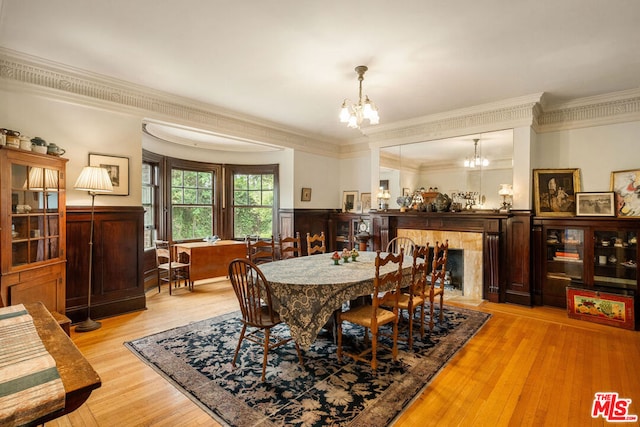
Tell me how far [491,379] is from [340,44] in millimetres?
3092

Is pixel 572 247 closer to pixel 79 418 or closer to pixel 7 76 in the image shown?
pixel 79 418

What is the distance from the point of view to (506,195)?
461 centimetres

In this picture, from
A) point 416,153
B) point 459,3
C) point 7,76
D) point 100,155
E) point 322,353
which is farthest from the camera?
point 416,153

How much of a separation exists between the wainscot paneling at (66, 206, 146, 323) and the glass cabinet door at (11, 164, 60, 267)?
36 cm

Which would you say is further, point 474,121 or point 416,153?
point 416,153

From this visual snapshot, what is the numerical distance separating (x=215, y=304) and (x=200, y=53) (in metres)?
3.12

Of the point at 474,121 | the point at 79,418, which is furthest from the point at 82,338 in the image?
the point at 474,121

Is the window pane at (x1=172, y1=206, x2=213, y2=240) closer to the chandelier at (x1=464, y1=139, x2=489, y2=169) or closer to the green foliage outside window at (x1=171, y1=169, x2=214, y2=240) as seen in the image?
the green foliage outside window at (x1=171, y1=169, x2=214, y2=240)

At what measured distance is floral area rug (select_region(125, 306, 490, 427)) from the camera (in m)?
2.11

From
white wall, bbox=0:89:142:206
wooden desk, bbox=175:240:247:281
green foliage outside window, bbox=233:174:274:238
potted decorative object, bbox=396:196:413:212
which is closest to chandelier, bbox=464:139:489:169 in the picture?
potted decorative object, bbox=396:196:413:212

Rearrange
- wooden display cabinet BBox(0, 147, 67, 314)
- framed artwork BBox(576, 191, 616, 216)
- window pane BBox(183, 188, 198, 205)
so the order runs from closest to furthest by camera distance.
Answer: wooden display cabinet BBox(0, 147, 67, 314) < framed artwork BBox(576, 191, 616, 216) < window pane BBox(183, 188, 198, 205)

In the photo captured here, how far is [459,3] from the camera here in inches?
91.8

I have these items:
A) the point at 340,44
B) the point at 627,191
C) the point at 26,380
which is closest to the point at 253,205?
the point at 340,44

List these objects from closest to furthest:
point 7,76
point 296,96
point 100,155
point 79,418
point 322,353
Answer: point 79,418 → point 322,353 → point 7,76 → point 100,155 → point 296,96
